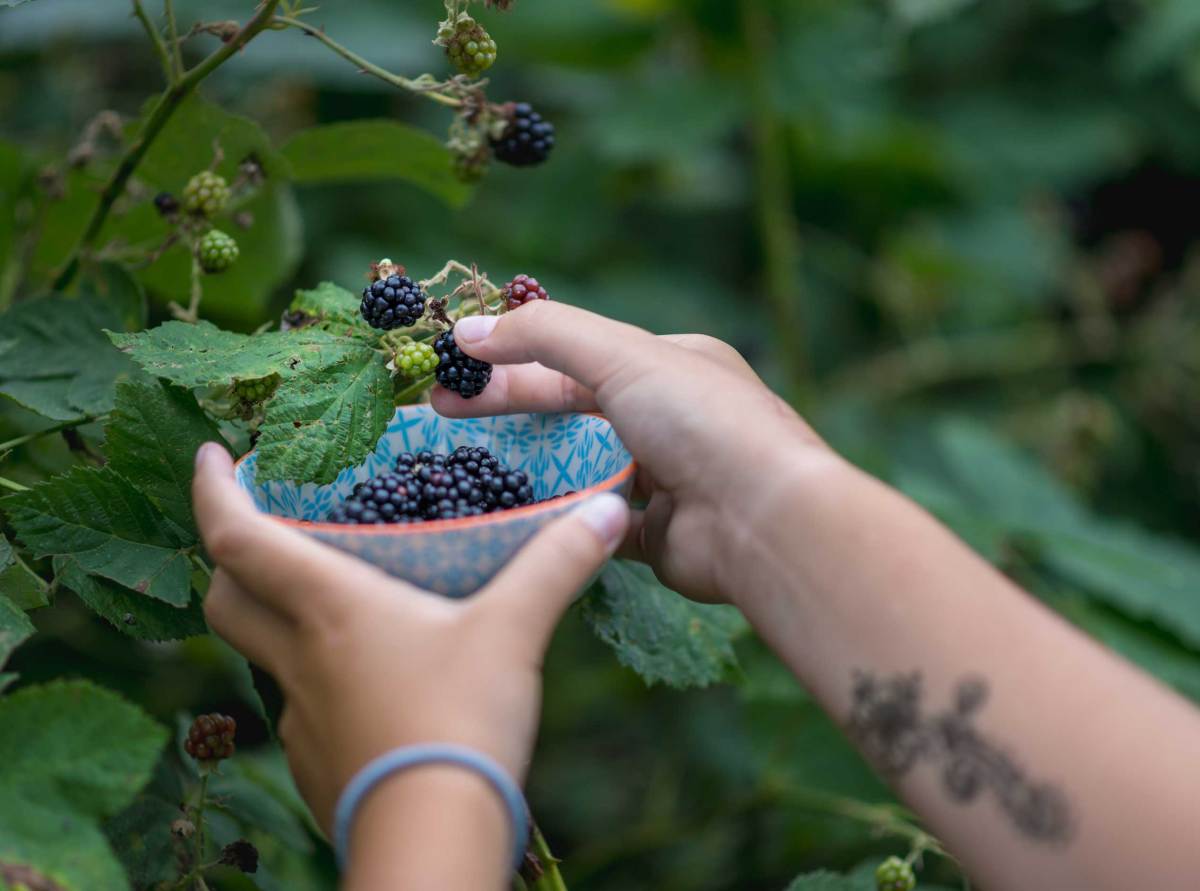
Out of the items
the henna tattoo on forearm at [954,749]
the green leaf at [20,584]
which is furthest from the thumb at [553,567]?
the green leaf at [20,584]

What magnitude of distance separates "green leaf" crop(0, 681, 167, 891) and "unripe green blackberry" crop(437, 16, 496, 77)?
0.65 meters

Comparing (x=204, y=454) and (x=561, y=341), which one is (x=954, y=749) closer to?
(x=561, y=341)

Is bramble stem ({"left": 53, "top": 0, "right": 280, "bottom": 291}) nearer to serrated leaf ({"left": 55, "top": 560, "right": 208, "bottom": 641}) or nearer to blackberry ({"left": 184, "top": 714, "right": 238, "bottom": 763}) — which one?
serrated leaf ({"left": 55, "top": 560, "right": 208, "bottom": 641})

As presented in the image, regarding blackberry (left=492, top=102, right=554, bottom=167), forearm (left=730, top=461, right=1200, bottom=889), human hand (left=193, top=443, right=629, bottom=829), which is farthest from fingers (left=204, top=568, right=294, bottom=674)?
blackberry (left=492, top=102, right=554, bottom=167)

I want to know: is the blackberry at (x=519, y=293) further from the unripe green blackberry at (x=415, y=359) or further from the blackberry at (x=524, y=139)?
the blackberry at (x=524, y=139)

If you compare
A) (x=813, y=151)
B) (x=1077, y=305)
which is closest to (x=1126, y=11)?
(x=1077, y=305)

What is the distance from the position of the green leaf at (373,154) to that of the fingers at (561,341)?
43cm

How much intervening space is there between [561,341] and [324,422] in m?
0.21

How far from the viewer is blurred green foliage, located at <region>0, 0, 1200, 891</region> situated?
6.61ft

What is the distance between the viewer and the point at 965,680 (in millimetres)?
803

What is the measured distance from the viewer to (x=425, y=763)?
714 mm

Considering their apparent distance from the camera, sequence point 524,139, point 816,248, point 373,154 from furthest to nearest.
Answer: point 816,248 → point 373,154 → point 524,139

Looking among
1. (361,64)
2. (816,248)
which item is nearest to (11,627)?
(361,64)

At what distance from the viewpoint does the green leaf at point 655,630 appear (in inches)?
43.0
